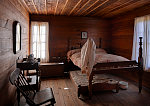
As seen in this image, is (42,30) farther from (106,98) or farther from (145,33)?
(145,33)

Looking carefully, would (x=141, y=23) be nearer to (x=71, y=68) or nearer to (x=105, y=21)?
(x=105, y=21)

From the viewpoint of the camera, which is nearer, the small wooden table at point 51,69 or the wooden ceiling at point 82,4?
the wooden ceiling at point 82,4

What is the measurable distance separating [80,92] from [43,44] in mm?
2681

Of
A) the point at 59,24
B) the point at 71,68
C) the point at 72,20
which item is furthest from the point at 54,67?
the point at 72,20

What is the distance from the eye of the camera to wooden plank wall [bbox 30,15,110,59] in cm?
481

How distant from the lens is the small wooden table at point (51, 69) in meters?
4.26

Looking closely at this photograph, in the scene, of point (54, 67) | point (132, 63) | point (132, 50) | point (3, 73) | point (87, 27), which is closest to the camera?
point (3, 73)

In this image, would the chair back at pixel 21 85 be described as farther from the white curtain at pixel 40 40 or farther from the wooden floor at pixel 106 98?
the white curtain at pixel 40 40

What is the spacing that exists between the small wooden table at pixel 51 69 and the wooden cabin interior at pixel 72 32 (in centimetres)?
4

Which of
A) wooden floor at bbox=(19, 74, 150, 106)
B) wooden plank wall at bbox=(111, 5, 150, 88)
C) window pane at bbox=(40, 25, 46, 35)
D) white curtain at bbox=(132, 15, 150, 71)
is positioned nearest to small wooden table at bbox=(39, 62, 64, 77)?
wooden floor at bbox=(19, 74, 150, 106)

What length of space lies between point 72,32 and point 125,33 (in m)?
2.12

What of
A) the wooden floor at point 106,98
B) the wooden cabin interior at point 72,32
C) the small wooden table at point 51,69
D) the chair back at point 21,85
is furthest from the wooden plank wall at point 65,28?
the chair back at point 21,85

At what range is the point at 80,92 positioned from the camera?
2.78 m

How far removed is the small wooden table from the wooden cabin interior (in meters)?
0.04
